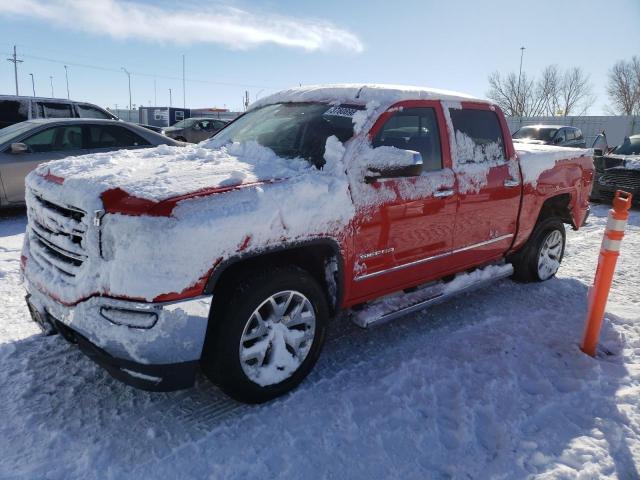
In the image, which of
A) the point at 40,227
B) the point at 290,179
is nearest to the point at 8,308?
the point at 40,227

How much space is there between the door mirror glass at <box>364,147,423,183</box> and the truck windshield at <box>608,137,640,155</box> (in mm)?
9775

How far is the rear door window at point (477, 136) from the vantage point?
410 cm

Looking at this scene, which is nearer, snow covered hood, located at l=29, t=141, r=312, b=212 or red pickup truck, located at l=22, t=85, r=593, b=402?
red pickup truck, located at l=22, t=85, r=593, b=402

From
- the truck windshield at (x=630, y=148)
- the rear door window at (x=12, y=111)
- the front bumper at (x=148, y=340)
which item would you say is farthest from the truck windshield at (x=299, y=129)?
the truck windshield at (x=630, y=148)

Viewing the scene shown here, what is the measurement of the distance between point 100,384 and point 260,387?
1.06 metres

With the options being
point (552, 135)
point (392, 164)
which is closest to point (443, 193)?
point (392, 164)

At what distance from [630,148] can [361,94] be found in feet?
32.0

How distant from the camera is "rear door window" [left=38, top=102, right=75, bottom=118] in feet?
34.3

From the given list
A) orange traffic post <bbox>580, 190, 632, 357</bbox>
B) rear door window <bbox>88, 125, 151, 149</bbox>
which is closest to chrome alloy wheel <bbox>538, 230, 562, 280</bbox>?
orange traffic post <bbox>580, 190, 632, 357</bbox>

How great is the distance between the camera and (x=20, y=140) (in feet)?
24.1

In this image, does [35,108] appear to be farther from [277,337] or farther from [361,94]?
[277,337]

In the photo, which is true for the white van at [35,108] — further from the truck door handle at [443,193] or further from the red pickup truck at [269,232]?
the truck door handle at [443,193]

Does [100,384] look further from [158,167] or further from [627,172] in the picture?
[627,172]

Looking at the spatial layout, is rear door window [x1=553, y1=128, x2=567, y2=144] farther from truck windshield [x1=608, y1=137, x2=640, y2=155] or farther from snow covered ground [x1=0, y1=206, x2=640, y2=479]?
snow covered ground [x1=0, y1=206, x2=640, y2=479]
